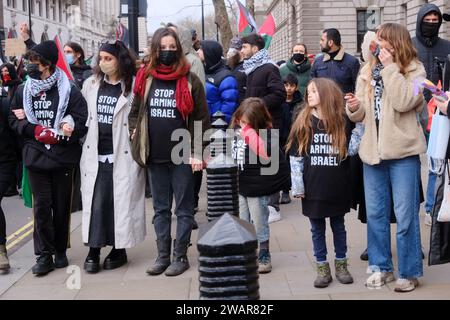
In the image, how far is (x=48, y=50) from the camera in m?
6.11

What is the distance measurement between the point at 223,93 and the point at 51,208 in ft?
8.29

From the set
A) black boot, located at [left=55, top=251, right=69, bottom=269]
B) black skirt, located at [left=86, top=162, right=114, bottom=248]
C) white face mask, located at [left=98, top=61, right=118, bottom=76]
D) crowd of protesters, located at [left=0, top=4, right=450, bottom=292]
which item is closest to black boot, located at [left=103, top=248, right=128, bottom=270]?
crowd of protesters, located at [left=0, top=4, right=450, bottom=292]

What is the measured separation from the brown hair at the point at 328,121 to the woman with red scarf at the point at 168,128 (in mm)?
1032

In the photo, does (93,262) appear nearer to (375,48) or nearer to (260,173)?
(260,173)

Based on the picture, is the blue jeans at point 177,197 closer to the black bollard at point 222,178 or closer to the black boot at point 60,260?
the black bollard at point 222,178

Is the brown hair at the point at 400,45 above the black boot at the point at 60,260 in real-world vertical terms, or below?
above

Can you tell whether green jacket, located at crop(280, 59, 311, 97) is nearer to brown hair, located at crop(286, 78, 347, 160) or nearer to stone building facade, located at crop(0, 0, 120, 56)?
brown hair, located at crop(286, 78, 347, 160)

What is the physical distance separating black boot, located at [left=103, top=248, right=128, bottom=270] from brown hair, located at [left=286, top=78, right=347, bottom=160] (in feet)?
6.86

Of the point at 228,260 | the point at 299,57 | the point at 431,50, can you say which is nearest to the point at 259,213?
the point at 431,50

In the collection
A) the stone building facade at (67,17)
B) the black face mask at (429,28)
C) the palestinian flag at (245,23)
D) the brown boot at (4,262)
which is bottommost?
the brown boot at (4,262)

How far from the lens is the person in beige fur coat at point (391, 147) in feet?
16.2

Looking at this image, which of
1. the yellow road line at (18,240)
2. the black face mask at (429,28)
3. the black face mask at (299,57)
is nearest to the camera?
the black face mask at (429,28)

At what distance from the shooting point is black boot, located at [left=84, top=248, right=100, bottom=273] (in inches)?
242

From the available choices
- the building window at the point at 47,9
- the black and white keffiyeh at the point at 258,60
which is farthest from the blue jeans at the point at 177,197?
the building window at the point at 47,9
